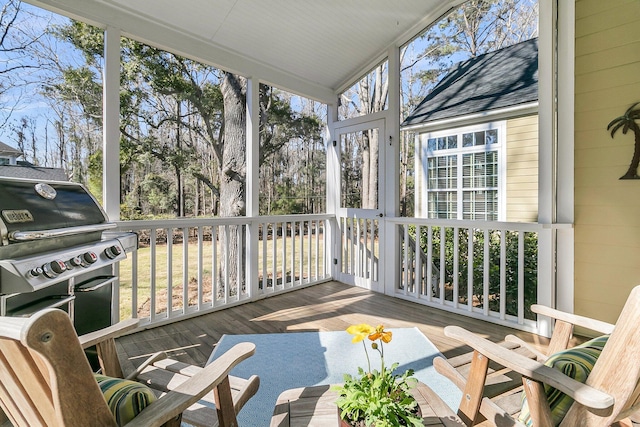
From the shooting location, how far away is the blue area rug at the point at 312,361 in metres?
1.98

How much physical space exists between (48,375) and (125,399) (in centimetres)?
29

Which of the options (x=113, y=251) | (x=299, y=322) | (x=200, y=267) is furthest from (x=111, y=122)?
(x=299, y=322)

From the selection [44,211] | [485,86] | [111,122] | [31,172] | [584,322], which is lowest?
[584,322]

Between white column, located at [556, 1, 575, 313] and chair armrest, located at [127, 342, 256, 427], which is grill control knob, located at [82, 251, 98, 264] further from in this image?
white column, located at [556, 1, 575, 313]

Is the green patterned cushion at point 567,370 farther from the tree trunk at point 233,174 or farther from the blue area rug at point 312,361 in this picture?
the tree trunk at point 233,174

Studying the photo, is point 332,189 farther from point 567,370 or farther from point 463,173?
point 567,370

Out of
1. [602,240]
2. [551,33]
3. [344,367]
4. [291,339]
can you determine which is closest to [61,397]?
[344,367]

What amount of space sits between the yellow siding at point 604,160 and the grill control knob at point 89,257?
12.3ft

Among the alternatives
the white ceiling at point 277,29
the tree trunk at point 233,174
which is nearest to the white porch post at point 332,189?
the white ceiling at point 277,29

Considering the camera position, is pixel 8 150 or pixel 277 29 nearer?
pixel 8 150

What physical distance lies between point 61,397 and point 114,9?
311cm

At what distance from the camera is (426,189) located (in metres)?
3.95

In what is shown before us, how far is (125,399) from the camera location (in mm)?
1005

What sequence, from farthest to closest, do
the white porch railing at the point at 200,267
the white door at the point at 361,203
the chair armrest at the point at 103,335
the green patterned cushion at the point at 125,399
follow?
the white door at the point at 361,203
the white porch railing at the point at 200,267
the chair armrest at the point at 103,335
the green patterned cushion at the point at 125,399
